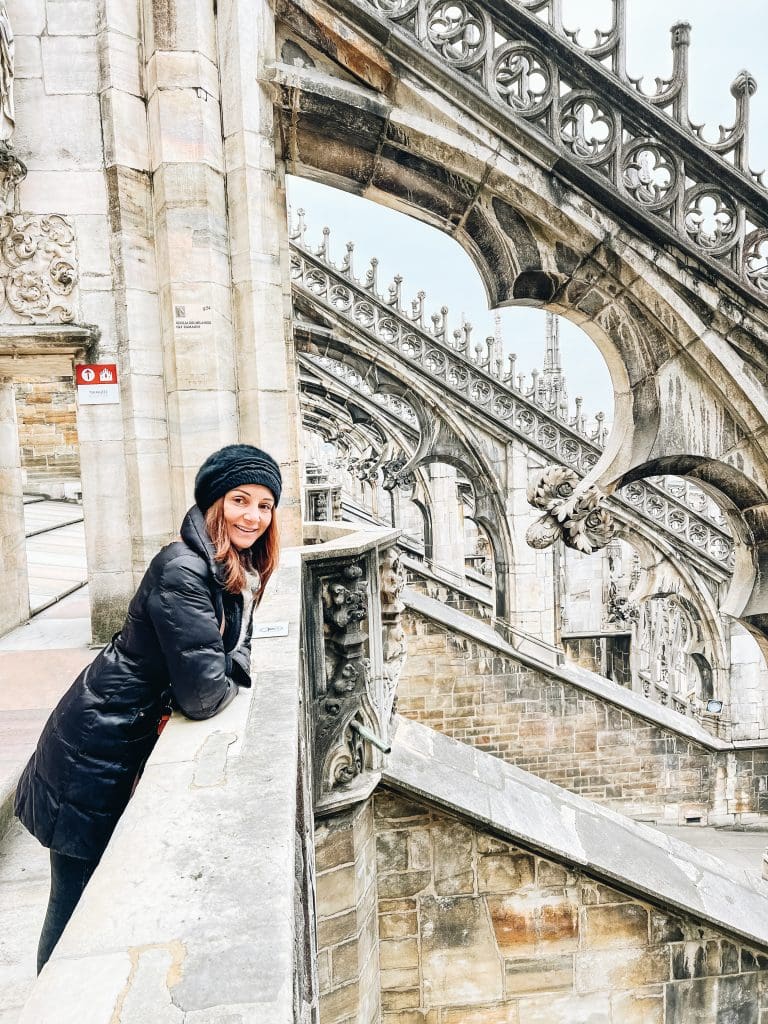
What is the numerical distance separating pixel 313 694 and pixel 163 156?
9.87ft

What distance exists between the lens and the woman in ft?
4.72

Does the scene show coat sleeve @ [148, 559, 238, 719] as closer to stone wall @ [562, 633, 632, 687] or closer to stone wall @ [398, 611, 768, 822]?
stone wall @ [398, 611, 768, 822]

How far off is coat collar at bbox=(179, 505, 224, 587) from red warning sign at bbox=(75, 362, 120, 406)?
103 inches

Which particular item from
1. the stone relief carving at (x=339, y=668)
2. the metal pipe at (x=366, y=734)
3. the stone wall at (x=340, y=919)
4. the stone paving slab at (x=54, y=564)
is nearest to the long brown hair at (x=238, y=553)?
the stone relief carving at (x=339, y=668)

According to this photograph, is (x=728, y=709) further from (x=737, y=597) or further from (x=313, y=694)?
(x=313, y=694)

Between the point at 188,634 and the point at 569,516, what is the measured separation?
302cm

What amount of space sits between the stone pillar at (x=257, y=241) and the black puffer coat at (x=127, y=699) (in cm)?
243

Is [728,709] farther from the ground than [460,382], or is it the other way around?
[460,382]

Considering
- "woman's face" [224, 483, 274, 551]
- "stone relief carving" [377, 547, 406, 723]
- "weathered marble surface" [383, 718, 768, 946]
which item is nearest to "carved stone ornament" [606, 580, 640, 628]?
"weathered marble surface" [383, 718, 768, 946]

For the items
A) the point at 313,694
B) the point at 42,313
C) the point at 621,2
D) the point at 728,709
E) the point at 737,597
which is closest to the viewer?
the point at 313,694

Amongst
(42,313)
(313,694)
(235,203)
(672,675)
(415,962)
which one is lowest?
(672,675)

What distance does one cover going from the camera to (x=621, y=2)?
3455 mm

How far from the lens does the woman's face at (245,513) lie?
5.29 feet

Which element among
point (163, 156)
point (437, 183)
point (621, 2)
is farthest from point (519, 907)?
point (621, 2)
